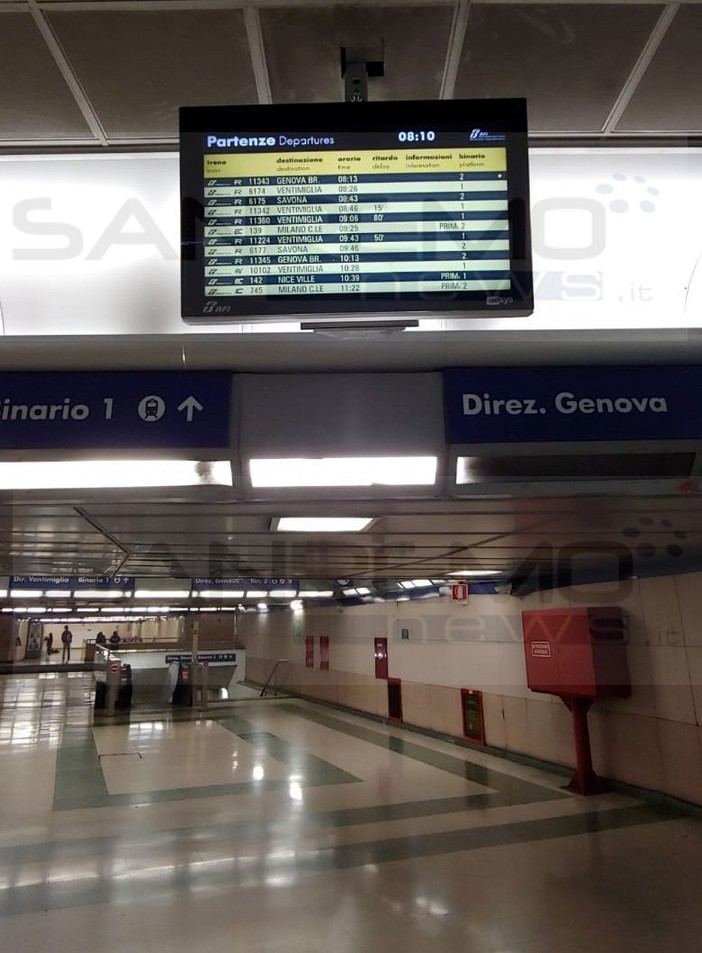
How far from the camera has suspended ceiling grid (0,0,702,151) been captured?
80.4 inches

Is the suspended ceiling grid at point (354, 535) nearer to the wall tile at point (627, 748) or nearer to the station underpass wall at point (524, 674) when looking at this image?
the station underpass wall at point (524, 674)

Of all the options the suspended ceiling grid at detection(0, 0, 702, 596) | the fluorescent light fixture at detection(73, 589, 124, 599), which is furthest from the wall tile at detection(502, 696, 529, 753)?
the suspended ceiling grid at detection(0, 0, 702, 596)

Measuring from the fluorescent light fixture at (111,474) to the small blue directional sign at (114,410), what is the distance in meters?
0.09

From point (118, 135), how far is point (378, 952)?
4.76 metres

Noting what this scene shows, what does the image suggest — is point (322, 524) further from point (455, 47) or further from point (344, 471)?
point (455, 47)

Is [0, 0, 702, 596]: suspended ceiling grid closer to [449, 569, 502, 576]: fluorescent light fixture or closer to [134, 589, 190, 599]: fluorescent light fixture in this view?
[449, 569, 502, 576]: fluorescent light fixture

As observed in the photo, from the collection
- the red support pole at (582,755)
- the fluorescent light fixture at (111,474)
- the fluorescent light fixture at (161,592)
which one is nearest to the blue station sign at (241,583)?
the fluorescent light fixture at (161,592)

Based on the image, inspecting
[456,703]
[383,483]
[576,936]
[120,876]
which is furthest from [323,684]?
[383,483]

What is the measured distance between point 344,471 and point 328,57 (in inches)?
55.2

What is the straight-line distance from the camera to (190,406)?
219 centimetres

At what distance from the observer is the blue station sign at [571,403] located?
216cm

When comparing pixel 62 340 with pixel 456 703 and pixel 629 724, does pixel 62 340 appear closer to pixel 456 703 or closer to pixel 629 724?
pixel 629 724

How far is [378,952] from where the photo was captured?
4121 millimetres

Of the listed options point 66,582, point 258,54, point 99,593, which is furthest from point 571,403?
point 99,593
